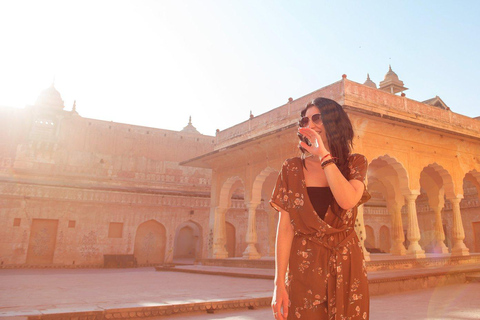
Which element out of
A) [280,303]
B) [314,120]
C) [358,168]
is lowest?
[280,303]

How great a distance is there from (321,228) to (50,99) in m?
23.1

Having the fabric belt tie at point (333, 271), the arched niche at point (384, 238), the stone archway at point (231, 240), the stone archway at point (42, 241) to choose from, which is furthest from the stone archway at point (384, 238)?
the fabric belt tie at point (333, 271)

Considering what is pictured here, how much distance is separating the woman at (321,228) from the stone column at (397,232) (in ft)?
41.3

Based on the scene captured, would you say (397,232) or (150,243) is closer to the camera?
(397,232)

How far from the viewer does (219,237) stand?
13.8 meters

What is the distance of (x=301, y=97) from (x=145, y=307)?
336 inches

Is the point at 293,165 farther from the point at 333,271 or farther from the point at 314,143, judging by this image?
the point at 333,271

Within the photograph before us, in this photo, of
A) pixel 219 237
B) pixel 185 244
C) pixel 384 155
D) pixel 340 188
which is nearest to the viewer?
pixel 340 188

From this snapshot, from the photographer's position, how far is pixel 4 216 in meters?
15.3

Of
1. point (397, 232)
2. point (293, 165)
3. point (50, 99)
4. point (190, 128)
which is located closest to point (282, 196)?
point (293, 165)

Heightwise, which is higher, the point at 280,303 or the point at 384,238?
the point at 384,238

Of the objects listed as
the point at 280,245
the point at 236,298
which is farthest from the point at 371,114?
the point at 280,245

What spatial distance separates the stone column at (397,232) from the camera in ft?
42.3

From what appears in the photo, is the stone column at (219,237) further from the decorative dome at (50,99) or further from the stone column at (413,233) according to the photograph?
the decorative dome at (50,99)
